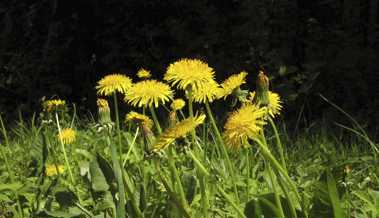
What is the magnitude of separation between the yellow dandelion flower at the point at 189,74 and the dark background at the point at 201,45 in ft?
7.07

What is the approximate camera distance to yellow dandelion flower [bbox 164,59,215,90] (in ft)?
3.78

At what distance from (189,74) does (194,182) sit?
287 millimetres

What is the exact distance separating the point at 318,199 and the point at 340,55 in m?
2.66

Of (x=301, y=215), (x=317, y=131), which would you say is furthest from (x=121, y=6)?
(x=301, y=215)

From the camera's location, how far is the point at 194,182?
135 centimetres

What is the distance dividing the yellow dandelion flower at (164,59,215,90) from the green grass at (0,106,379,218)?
0.09 meters

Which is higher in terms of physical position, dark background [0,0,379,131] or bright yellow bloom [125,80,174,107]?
dark background [0,0,379,131]

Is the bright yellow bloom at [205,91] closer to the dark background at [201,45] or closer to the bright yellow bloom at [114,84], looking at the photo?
the bright yellow bloom at [114,84]

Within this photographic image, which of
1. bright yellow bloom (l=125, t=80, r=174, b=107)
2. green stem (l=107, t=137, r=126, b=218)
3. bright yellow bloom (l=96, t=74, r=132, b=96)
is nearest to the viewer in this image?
green stem (l=107, t=137, r=126, b=218)

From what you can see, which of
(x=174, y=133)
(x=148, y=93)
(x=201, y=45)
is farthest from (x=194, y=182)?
(x=201, y=45)

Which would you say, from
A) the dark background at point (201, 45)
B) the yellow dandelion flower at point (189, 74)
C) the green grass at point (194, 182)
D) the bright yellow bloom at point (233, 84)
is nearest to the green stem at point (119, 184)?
the green grass at point (194, 182)

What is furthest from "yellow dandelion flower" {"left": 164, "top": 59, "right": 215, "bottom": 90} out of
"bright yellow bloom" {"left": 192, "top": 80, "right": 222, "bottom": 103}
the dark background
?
the dark background

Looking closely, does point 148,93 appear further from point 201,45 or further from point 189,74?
point 201,45

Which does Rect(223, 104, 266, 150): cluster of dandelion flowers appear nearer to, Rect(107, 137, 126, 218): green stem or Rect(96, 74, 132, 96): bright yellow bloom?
Rect(107, 137, 126, 218): green stem
